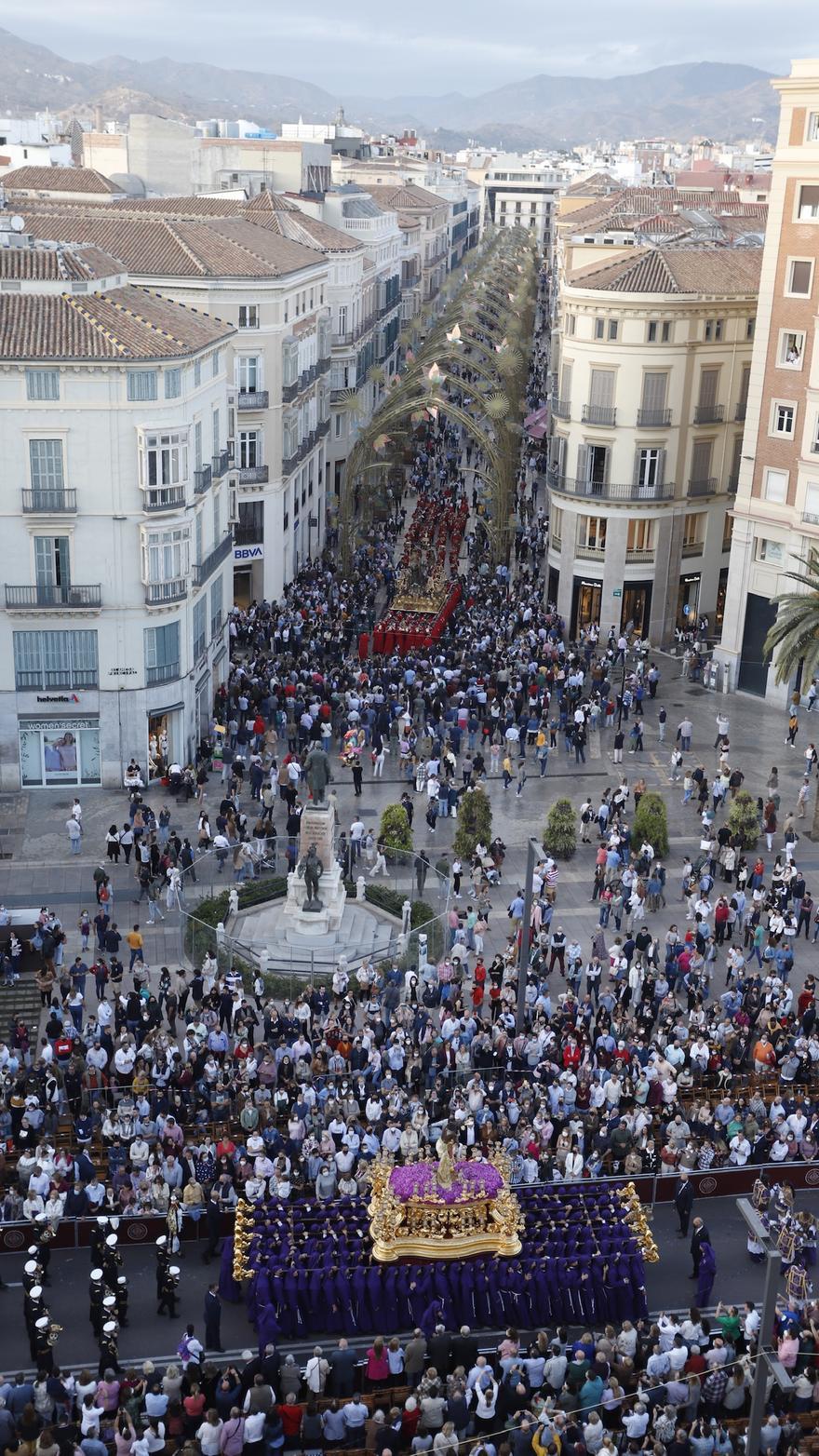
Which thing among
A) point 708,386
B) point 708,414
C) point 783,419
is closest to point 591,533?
point 708,414

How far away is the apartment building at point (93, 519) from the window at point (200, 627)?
23.4 inches

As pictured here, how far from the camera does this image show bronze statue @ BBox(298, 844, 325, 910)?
107 ft

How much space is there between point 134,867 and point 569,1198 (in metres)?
16.9

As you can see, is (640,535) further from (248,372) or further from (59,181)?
(59,181)

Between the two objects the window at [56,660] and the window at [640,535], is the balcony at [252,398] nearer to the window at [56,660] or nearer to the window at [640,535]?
the window at [640,535]

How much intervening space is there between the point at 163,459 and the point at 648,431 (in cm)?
2265

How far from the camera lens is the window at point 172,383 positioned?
3944 centimetres

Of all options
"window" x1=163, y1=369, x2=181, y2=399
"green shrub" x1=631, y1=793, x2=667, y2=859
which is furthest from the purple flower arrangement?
"window" x1=163, y1=369, x2=181, y2=399

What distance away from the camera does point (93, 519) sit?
3975cm

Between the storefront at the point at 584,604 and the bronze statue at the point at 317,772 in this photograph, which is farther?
the storefront at the point at 584,604

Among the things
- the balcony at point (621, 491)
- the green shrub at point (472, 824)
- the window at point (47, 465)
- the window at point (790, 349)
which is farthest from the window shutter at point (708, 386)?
the window at point (47, 465)

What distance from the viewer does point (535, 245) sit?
17650 cm

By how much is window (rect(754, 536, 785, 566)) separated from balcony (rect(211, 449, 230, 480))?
1808 cm

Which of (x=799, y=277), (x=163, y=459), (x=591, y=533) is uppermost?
(x=799, y=277)
